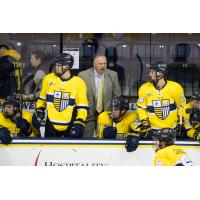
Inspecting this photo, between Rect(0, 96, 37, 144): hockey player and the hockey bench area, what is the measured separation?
118 millimetres

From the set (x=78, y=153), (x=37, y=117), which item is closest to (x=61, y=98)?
(x=37, y=117)

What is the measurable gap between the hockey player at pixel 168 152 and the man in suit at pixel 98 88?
2.06 ft

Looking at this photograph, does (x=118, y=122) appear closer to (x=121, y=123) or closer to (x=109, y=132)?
(x=121, y=123)

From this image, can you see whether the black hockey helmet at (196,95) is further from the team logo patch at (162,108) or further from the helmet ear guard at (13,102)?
the helmet ear guard at (13,102)

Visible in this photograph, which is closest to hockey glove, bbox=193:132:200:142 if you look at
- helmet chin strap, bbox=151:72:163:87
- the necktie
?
helmet chin strap, bbox=151:72:163:87

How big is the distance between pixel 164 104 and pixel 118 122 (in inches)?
20.6

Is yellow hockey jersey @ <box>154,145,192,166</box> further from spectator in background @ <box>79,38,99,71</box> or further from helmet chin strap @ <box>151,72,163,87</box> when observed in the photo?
spectator in background @ <box>79,38,99,71</box>

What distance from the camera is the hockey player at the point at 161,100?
446 centimetres

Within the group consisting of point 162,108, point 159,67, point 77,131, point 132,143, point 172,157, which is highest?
point 159,67

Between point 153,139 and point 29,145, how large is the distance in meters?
1.29

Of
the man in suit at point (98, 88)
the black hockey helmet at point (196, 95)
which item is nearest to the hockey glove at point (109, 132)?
the man in suit at point (98, 88)

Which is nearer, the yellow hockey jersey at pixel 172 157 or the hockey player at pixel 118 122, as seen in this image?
the yellow hockey jersey at pixel 172 157

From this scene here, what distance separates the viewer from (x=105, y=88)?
450 cm

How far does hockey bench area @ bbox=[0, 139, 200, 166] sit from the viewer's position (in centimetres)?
437
